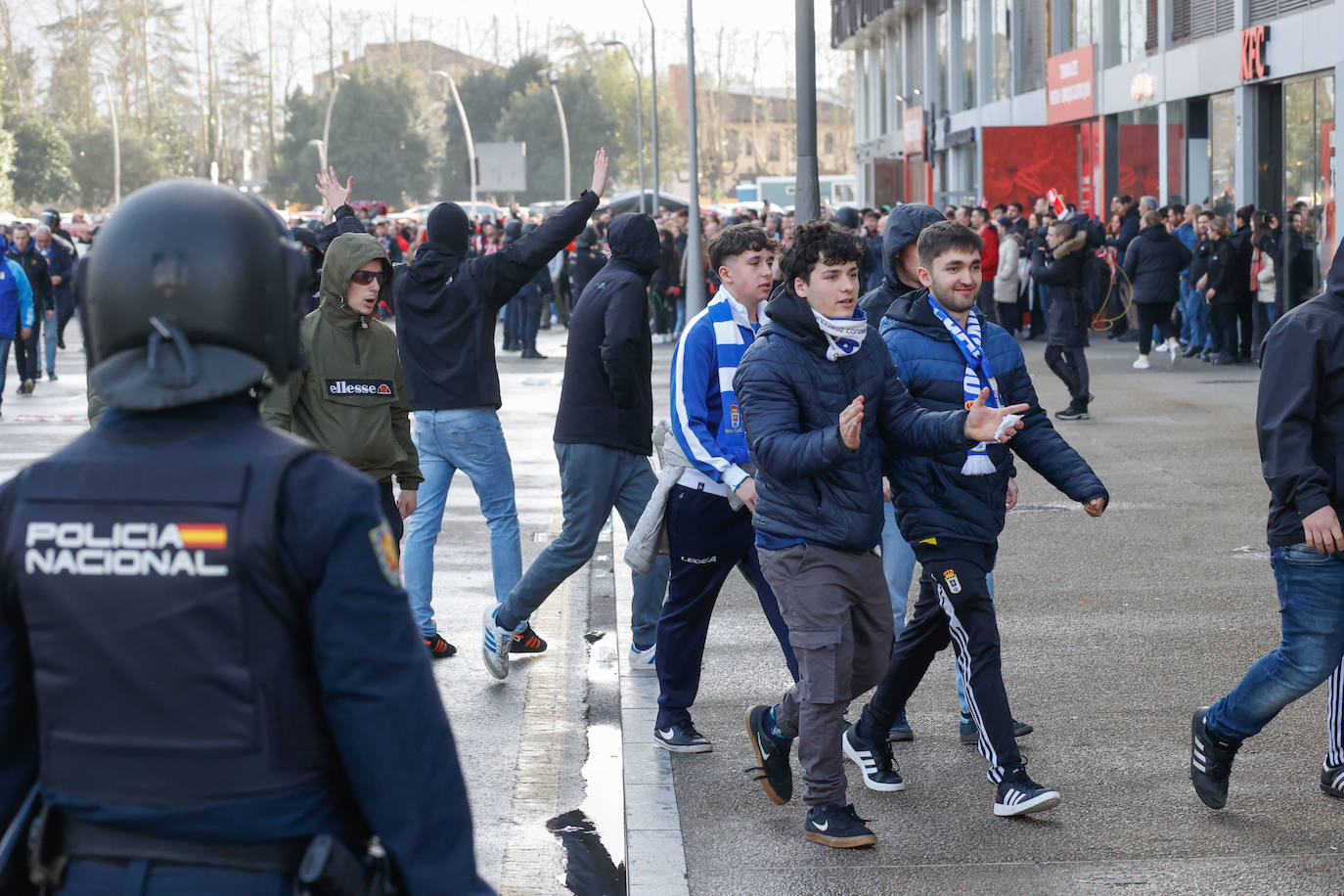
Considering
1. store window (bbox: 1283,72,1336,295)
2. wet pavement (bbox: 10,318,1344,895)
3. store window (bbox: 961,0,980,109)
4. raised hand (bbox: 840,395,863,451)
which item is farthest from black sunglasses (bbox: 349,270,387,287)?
store window (bbox: 961,0,980,109)

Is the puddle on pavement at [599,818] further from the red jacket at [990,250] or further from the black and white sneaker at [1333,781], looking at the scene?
the red jacket at [990,250]

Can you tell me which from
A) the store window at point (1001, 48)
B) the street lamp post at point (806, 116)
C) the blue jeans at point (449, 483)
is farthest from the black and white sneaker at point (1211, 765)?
the store window at point (1001, 48)

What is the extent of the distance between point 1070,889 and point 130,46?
351 feet

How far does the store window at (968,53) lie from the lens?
140ft

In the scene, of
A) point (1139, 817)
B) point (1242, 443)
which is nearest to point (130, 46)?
point (1242, 443)

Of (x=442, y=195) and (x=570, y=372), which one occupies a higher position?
(x=442, y=195)

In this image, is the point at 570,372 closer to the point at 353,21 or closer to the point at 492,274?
the point at 492,274

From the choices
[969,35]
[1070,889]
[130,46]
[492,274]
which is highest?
[130,46]

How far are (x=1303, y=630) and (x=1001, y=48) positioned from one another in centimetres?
3651

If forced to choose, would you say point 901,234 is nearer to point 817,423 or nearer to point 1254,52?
point 817,423

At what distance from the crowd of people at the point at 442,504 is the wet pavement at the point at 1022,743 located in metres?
0.16

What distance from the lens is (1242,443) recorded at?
13.1 metres

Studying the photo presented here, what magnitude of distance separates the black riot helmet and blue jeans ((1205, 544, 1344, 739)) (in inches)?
136

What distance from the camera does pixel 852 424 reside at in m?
4.33
